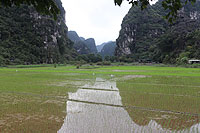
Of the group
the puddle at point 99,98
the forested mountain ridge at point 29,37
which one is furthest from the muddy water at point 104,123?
the forested mountain ridge at point 29,37

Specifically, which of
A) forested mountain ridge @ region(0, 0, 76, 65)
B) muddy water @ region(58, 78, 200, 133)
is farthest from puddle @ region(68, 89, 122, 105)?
forested mountain ridge @ region(0, 0, 76, 65)

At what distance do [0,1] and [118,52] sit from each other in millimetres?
98087

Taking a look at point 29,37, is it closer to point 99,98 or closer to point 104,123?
point 99,98

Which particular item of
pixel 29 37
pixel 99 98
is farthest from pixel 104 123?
pixel 29 37

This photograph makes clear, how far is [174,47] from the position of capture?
4962cm

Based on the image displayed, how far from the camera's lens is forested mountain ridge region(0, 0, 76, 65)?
63.0 m

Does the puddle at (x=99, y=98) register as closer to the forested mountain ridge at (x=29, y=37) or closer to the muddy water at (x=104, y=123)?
the muddy water at (x=104, y=123)

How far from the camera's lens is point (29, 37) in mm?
76000

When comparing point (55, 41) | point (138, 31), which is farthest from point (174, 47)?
point (55, 41)

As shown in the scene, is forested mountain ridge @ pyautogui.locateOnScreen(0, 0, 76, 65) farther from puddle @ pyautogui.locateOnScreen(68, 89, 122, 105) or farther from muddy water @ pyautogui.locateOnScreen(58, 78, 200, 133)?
muddy water @ pyautogui.locateOnScreen(58, 78, 200, 133)

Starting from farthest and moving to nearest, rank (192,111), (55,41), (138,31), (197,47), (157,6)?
(157,6) < (138,31) < (55,41) < (197,47) < (192,111)

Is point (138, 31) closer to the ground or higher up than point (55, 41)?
higher up

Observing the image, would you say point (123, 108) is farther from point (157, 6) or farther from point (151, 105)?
point (157, 6)

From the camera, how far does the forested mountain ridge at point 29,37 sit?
207 feet
